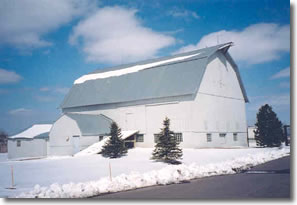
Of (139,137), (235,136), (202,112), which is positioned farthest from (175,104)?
(235,136)

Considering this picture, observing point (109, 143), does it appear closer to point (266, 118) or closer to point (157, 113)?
point (157, 113)

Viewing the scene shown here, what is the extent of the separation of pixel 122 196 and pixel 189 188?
6.25ft

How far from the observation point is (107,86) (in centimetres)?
2650

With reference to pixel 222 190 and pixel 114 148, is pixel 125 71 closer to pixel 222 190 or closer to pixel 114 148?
pixel 114 148

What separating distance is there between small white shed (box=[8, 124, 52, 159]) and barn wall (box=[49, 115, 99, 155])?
2987 millimetres

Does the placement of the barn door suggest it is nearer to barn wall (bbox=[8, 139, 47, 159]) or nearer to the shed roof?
the shed roof

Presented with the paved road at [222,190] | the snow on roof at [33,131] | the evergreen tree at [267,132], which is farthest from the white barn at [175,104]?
the paved road at [222,190]

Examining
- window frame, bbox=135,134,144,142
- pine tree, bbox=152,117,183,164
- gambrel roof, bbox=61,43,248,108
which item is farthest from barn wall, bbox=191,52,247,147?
pine tree, bbox=152,117,183,164

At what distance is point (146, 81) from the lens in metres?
24.2

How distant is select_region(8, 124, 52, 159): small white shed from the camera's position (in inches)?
1014

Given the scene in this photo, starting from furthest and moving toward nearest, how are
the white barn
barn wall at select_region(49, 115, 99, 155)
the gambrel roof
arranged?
1. barn wall at select_region(49, 115, 99, 155)
2. the gambrel roof
3. the white barn

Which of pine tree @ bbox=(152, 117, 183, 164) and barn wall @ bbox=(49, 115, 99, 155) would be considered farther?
barn wall @ bbox=(49, 115, 99, 155)

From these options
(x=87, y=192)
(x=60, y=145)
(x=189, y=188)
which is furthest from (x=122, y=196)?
(x=60, y=145)

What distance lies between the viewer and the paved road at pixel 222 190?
7.34m
